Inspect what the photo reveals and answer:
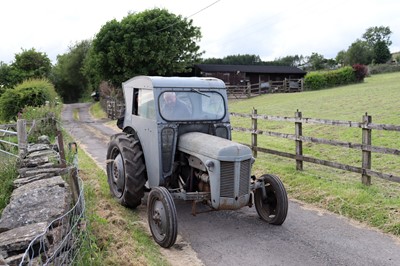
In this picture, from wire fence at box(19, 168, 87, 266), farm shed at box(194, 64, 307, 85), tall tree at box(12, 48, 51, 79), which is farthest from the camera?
tall tree at box(12, 48, 51, 79)

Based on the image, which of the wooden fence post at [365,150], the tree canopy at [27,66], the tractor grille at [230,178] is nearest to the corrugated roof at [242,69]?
the tree canopy at [27,66]

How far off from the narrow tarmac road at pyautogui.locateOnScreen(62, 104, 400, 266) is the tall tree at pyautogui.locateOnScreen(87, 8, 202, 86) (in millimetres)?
24859

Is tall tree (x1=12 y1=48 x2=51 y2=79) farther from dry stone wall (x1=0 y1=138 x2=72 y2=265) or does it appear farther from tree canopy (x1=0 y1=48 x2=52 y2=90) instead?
dry stone wall (x1=0 y1=138 x2=72 y2=265)

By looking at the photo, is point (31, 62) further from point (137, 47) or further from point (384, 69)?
point (384, 69)

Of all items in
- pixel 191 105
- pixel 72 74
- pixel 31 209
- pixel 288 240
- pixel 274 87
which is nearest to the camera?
pixel 31 209

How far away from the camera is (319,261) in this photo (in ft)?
15.3

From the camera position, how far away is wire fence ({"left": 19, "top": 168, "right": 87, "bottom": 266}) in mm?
3421

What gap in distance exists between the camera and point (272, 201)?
6.02 m

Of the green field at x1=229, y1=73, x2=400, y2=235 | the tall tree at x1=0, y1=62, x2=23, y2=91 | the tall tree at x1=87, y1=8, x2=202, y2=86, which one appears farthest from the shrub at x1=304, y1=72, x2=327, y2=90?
the tall tree at x1=0, y1=62, x2=23, y2=91

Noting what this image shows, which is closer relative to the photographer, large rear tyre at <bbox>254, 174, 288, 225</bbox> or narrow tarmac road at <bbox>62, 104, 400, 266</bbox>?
narrow tarmac road at <bbox>62, 104, 400, 266</bbox>

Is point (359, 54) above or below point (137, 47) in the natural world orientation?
above

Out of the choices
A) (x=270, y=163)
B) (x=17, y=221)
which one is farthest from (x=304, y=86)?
(x=17, y=221)

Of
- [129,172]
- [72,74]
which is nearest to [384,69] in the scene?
[72,74]

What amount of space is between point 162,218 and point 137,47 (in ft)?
85.0
